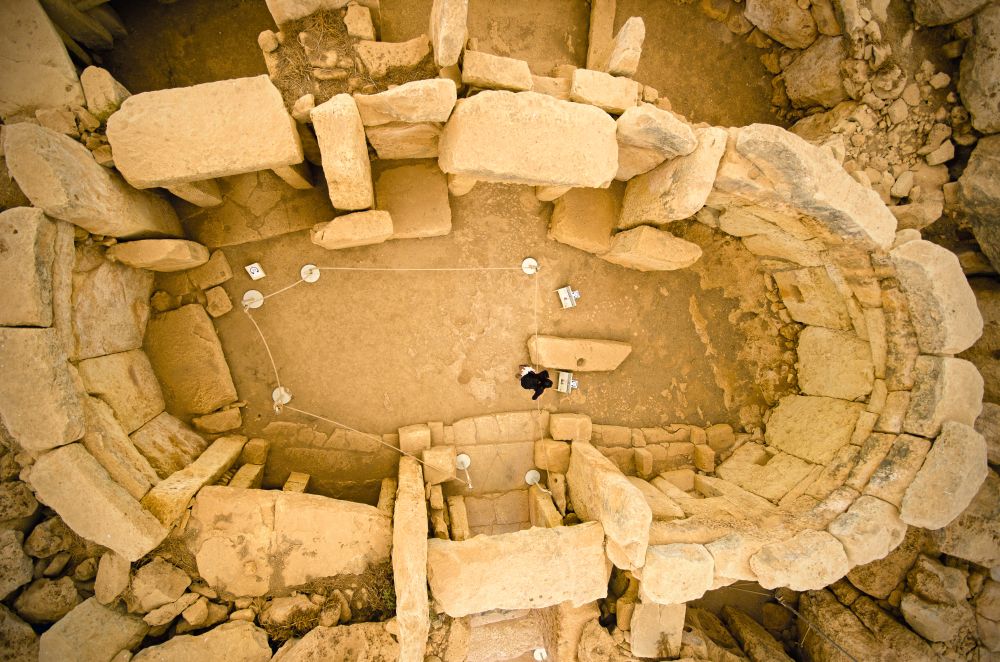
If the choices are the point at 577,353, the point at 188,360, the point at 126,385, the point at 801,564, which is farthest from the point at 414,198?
the point at 801,564

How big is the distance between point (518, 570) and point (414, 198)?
3.01m

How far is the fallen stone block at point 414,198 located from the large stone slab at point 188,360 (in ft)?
5.79

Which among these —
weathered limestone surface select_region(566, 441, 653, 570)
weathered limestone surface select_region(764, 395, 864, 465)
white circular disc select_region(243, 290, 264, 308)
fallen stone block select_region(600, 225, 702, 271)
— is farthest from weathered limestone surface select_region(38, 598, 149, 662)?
weathered limestone surface select_region(764, 395, 864, 465)

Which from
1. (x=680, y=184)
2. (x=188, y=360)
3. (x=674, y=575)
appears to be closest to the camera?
Result: (x=674, y=575)

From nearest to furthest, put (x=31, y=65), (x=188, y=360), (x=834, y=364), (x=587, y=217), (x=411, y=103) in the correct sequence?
(x=31, y=65) < (x=411, y=103) < (x=188, y=360) < (x=587, y=217) < (x=834, y=364)

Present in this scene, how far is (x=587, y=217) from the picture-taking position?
423 centimetres

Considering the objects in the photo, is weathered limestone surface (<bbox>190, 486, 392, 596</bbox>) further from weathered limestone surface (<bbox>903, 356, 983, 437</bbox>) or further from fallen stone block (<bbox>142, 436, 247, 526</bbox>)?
weathered limestone surface (<bbox>903, 356, 983, 437</bbox>)

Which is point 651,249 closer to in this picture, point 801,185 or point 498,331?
point 801,185

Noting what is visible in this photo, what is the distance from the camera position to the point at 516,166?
308cm

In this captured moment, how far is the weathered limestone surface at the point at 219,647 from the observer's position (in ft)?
9.91

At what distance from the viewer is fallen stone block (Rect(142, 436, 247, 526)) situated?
3072 mm

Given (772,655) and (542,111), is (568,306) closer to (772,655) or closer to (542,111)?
(542,111)

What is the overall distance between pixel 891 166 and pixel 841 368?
1856mm

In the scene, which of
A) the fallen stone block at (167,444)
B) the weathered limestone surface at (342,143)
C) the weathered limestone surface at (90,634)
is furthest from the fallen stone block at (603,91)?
the weathered limestone surface at (90,634)
